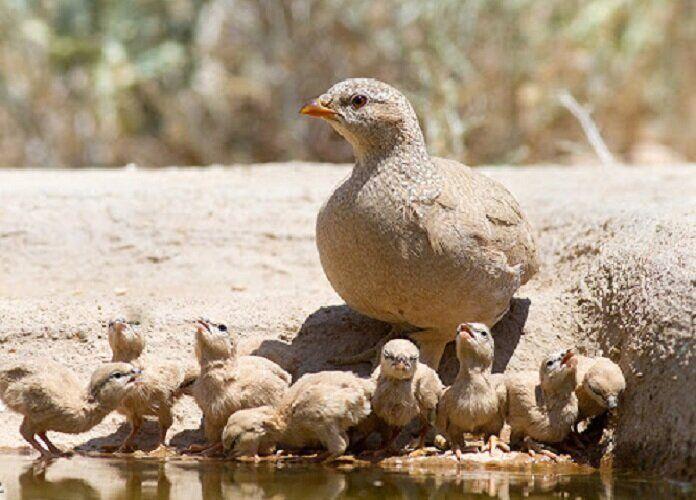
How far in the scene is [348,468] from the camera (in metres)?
6.86

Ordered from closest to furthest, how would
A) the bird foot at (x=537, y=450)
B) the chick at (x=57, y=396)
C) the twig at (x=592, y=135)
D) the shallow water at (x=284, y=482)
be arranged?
the shallow water at (x=284, y=482)
the chick at (x=57, y=396)
the bird foot at (x=537, y=450)
the twig at (x=592, y=135)

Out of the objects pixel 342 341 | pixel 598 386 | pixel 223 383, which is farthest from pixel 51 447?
pixel 598 386

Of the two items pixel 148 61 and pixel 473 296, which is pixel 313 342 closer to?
pixel 473 296

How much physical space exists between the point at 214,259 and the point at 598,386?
3.60 meters

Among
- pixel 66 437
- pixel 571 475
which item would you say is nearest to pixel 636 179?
pixel 571 475

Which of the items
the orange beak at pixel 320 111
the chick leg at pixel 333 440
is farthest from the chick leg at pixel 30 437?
the orange beak at pixel 320 111

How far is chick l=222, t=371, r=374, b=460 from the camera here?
6848 millimetres

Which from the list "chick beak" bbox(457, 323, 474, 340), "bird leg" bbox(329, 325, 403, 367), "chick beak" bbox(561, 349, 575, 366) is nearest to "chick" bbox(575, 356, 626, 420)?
"chick beak" bbox(561, 349, 575, 366)

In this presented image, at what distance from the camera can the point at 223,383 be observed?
7145 mm

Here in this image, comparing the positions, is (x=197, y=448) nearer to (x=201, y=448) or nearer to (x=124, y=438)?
(x=201, y=448)

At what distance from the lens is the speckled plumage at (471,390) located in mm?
7031

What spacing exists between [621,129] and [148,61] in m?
6.47

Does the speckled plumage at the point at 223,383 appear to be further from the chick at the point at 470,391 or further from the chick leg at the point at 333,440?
the chick at the point at 470,391

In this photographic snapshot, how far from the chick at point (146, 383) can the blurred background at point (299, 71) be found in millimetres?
8862
